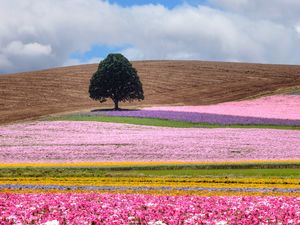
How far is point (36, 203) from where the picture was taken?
13.6 m

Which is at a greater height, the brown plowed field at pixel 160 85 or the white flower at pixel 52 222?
the brown plowed field at pixel 160 85

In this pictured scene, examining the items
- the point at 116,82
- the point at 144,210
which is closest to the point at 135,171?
the point at 144,210

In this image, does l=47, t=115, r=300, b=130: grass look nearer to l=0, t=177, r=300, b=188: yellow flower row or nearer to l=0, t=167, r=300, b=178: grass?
l=0, t=167, r=300, b=178: grass

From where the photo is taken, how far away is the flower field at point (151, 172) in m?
12.0

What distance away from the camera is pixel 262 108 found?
2552 inches

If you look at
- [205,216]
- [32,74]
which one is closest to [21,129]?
[205,216]

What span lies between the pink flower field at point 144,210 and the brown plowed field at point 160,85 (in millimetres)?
49387

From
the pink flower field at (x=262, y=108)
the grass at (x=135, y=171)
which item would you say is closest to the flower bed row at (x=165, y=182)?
the grass at (x=135, y=171)

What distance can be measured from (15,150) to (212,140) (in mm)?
13842

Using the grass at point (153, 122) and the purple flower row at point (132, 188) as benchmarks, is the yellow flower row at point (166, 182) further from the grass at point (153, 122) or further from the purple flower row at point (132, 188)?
the grass at point (153, 122)

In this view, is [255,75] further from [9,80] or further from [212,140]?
[212,140]

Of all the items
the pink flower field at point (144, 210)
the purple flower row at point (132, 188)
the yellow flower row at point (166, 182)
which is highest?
the pink flower field at point (144, 210)

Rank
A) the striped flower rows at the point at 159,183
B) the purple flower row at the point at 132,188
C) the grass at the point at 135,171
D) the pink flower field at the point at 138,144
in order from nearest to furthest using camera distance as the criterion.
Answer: the purple flower row at the point at 132,188
the striped flower rows at the point at 159,183
the grass at the point at 135,171
the pink flower field at the point at 138,144

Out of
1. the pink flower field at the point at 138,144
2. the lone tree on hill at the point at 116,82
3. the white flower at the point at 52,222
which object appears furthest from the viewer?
the lone tree on hill at the point at 116,82
